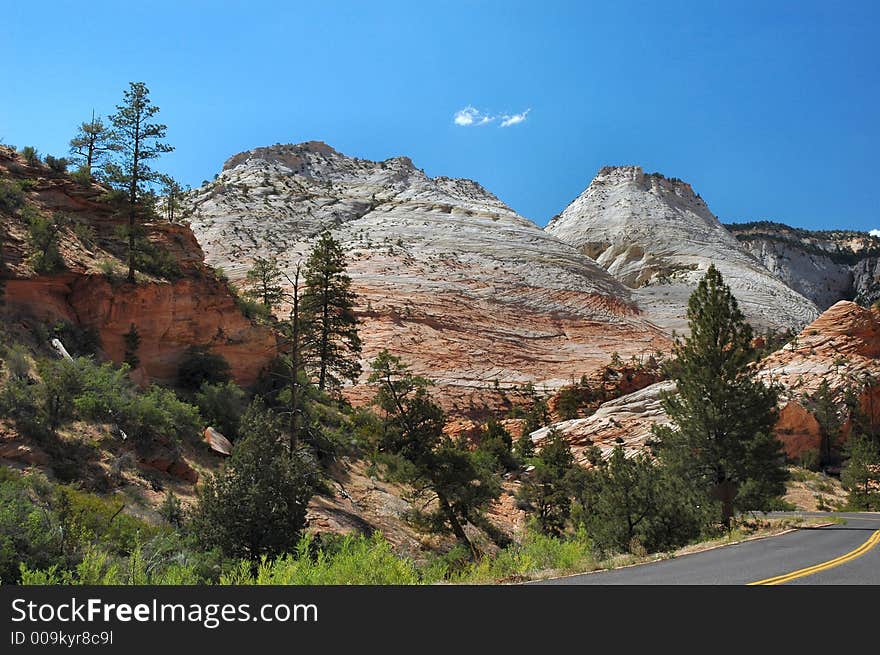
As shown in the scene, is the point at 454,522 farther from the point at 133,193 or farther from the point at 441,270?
the point at 441,270

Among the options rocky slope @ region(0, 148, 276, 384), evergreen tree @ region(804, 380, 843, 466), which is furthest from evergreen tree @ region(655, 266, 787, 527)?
evergreen tree @ region(804, 380, 843, 466)

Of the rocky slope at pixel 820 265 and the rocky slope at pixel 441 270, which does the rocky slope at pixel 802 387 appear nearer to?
the rocky slope at pixel 441 270

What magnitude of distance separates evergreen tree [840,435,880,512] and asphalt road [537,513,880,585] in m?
19.4

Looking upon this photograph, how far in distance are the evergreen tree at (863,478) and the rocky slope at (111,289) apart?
27728mm

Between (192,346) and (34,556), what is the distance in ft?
47.9

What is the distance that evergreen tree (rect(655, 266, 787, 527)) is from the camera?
16.9m

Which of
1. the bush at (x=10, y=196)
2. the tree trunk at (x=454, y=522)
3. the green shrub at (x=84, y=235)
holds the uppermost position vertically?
the bush at (x=10, y=196)

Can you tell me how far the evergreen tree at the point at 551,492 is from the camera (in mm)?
22688

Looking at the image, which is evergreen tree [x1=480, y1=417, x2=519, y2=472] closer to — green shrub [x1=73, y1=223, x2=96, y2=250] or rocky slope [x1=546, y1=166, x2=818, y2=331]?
green shrub [x1=73, y1=223, x2=96, y2=250]

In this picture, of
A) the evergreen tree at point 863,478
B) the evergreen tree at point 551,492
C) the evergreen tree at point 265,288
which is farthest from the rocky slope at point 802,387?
the evergreen tree at point 265,288

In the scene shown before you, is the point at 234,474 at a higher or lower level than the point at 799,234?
lower
